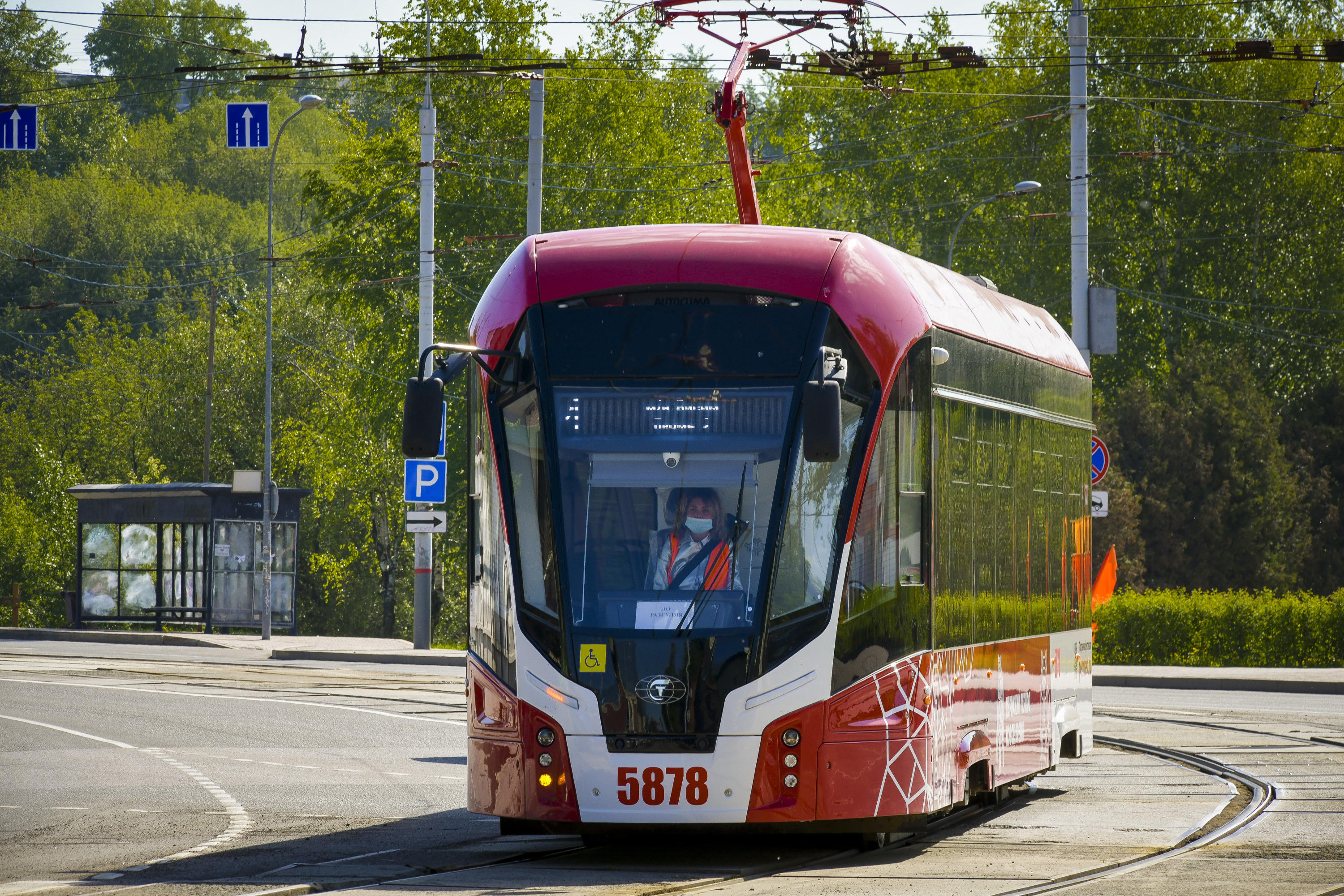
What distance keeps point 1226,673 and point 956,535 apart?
17.0m

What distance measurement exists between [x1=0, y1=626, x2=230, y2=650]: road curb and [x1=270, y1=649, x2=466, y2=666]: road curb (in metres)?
3.39

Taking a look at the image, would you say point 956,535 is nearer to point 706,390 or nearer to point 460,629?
point 706,390

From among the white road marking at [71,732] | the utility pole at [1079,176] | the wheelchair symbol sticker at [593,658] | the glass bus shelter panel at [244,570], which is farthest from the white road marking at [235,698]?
the glass bus shelter panel at [244,570]

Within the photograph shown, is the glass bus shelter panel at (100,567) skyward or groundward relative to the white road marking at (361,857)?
skyward

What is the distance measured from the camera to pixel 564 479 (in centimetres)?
962

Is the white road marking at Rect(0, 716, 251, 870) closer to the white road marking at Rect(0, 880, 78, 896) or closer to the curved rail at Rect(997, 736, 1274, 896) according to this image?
the white road marking at Rect(0, 880, 78, 896)

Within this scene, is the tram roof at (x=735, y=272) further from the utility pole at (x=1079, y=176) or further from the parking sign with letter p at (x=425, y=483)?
the parking sign with letter p at (x=425, y=483)

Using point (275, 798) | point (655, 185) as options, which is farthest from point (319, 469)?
point (275, 798)

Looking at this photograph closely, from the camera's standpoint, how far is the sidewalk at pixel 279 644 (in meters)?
31.6

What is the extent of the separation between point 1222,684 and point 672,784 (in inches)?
715

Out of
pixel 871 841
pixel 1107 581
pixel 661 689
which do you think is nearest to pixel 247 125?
pixel 1107 581

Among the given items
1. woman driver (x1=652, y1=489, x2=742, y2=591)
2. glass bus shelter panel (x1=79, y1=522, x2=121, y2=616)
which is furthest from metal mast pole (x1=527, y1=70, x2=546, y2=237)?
woman driver (x1=652, y1=489, x2=742, y2=591)

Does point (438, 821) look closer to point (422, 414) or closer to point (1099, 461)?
point (422, 414)

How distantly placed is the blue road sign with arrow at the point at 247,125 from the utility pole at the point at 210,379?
2055 centimetres
